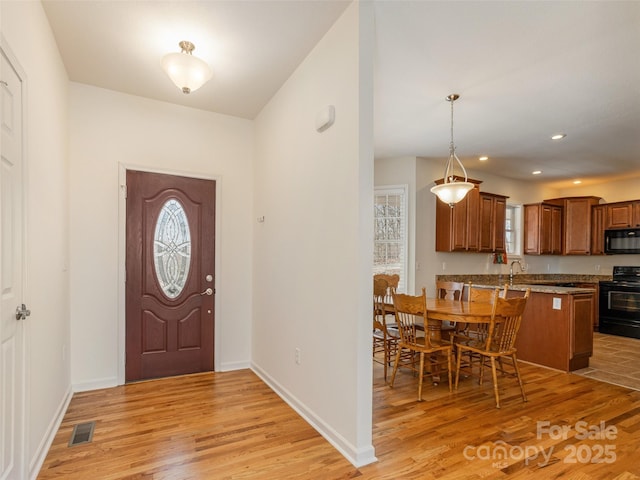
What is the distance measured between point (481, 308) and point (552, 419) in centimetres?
106

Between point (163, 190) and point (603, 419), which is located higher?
point (163, 190)

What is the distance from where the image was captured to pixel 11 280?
176 cm

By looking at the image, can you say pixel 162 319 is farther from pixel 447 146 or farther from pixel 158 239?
pixel 447 146

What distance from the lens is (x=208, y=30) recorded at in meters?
2.52

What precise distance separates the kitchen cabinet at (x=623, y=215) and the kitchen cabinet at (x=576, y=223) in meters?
0.29

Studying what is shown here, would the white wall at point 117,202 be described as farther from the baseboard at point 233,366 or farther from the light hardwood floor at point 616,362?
the light hardwood floor at point 616,362

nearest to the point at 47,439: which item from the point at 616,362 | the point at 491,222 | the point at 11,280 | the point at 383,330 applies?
the point at 11,280

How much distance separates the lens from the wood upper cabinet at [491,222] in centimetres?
594

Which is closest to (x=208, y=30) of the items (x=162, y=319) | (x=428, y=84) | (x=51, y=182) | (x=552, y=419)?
(x=51, y=182)

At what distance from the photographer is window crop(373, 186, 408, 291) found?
18.4ft

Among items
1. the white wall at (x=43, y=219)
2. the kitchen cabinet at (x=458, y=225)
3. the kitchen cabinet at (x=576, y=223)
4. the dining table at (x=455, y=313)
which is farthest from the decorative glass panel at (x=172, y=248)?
the kitchen cabinet at (x=576, y=223)

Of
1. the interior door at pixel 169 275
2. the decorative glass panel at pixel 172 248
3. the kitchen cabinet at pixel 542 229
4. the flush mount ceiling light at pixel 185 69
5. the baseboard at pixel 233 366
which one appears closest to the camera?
the flush mount ceiling light at pixel 185 69

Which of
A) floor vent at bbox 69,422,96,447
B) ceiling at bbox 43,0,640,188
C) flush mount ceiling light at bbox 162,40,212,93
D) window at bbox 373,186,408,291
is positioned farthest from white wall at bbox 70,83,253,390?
window at bbox 373,186,408,291

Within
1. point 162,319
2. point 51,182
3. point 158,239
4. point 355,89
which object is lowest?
point 162,319
